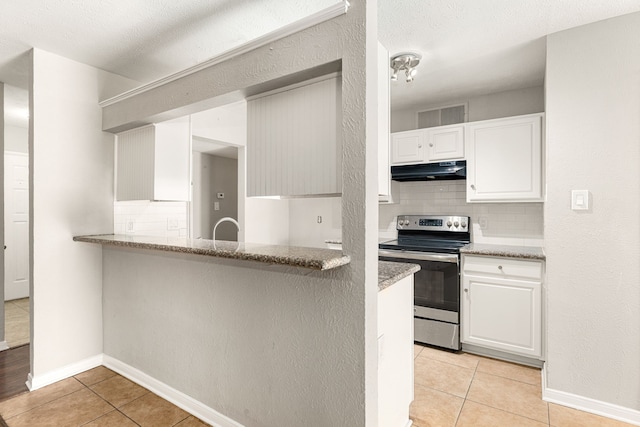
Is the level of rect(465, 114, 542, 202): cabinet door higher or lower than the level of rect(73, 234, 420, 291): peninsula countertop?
higher

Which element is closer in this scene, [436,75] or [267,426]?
[267,426]

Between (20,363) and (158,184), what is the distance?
1.87 meters

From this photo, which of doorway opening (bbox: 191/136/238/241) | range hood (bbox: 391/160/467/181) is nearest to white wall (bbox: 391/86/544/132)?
range hood (bbox: 391/160/467/181)

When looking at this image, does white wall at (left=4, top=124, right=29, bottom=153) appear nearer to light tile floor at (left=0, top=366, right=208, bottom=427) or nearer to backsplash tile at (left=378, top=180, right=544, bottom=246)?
light tile floor at (left=0, top=366, right=208, bottom=427)

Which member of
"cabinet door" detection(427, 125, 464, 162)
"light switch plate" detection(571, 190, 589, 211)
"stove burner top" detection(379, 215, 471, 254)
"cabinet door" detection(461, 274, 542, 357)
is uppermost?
"cabinet door" detection(427, 125, 464, 162)

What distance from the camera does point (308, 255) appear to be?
1.43 m

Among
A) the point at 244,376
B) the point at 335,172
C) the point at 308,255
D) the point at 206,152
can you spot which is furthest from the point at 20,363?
the point at 206,152

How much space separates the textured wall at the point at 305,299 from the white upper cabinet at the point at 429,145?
2.08 metres

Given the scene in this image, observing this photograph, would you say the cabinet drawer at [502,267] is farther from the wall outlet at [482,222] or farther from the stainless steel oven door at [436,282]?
the wall outlet at [482,222]

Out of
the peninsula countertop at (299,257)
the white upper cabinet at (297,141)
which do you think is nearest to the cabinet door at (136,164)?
the peninsula countertop at (299,257)

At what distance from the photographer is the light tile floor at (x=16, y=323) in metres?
3.20

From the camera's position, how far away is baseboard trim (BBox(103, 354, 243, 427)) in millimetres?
1929

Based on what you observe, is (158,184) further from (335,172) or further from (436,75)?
(436,75)

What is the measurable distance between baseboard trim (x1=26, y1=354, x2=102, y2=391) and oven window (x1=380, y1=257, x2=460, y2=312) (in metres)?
2.76
